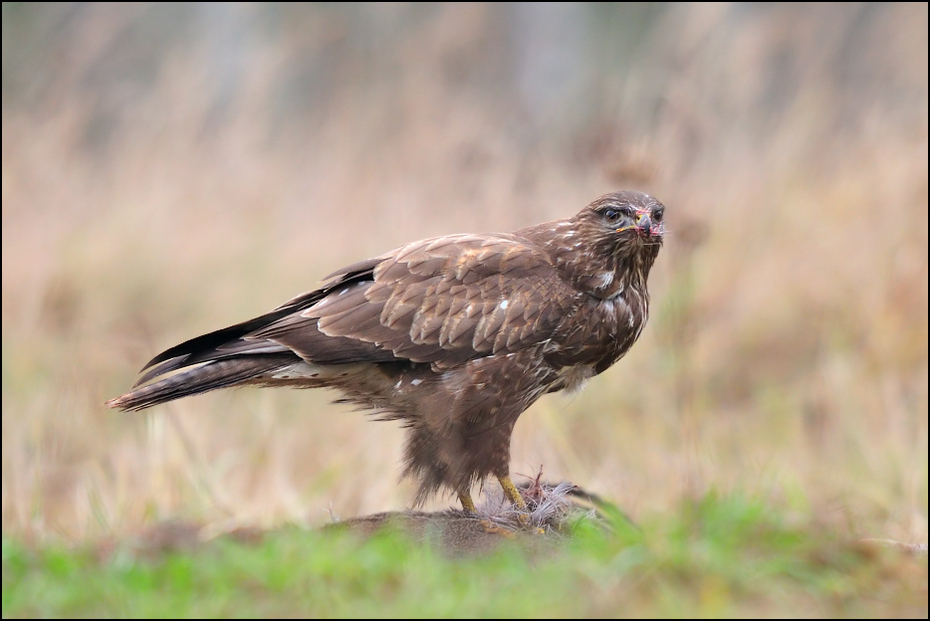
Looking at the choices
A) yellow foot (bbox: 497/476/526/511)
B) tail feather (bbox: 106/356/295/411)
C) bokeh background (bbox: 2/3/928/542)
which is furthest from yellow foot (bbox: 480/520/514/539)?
bokeh background (bbox: 2/3/928/542)

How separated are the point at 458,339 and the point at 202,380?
897mm

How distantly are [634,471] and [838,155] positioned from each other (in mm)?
3427

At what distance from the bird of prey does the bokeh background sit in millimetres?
1703

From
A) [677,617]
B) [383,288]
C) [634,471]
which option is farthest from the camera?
[634,471]

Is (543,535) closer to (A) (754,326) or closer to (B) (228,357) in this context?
(B) (228,357)

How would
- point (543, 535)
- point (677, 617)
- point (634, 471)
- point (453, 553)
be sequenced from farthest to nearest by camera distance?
point (634, 471)
point (543, 535)
point (453, 553)
point (677, 617)

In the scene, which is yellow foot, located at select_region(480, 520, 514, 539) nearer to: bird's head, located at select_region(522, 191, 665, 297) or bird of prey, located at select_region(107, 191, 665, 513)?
bird of prey, located at select_region(107, 191, 665, 513)

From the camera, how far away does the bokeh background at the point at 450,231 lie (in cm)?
616

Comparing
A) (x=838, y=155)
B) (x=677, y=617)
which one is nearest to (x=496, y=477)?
(x=677, y=617)

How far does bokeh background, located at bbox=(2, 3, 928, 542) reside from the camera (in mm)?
6156

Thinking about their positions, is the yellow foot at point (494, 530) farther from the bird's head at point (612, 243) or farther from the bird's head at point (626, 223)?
the bird's head at point (626, 223)

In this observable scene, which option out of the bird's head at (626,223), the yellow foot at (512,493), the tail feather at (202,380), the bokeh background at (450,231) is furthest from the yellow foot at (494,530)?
the bokeh background at (450,231)

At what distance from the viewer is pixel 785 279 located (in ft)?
24.9

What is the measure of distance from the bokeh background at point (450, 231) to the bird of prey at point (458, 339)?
5.59 feet
